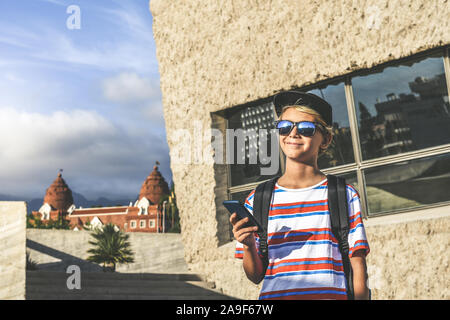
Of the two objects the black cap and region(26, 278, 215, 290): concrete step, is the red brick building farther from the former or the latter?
the black cap

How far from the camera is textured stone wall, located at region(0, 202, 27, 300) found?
4.72 meters

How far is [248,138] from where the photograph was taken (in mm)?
7266

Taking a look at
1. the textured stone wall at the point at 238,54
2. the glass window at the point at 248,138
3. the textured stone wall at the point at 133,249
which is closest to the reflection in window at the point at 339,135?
the textured stone wall at the point at 238,54

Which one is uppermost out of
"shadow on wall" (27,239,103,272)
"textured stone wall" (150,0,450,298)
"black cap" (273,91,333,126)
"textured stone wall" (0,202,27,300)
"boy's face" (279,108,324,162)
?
"textured stone wall" (150,0,450,298)

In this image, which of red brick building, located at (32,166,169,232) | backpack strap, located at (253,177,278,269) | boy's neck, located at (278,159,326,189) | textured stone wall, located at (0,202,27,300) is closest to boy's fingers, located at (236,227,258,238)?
backpack strap, located at (253,177,278,269)

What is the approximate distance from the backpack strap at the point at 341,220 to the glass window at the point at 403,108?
11.3 feet

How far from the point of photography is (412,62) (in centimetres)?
602

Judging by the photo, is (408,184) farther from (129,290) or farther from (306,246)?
(129,290)

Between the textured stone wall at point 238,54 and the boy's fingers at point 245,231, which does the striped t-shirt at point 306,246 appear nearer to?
the boy's fingers at point 245,231

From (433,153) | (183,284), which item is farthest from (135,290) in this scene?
(433,153)

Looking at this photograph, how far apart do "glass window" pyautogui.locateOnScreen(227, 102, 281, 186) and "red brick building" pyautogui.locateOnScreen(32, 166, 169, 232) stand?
30.3 metres

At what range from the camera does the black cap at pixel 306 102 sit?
123 inches

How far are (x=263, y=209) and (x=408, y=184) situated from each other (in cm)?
357
